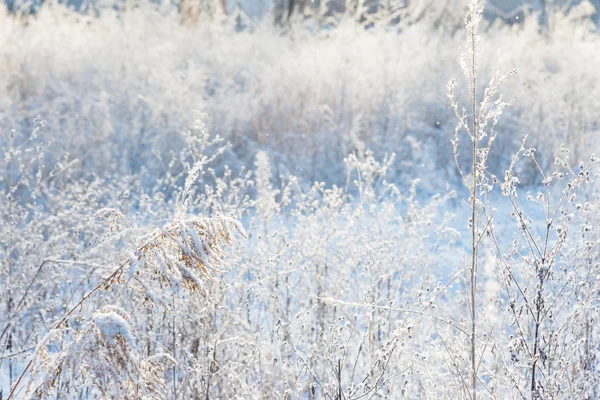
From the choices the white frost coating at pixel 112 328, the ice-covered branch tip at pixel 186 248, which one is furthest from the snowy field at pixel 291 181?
the white frost coating at pixel 112 328

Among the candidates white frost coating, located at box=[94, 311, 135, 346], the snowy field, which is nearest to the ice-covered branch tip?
the snowy field

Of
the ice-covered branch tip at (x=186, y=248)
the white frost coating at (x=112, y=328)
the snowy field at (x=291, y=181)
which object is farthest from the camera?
the snowy field at (x=291, y=181)

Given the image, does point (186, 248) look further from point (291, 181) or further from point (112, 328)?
point (291, 181)

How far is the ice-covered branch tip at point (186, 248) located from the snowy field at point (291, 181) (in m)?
0.01

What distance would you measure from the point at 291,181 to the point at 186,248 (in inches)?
75.7

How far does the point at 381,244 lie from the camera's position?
3.08m

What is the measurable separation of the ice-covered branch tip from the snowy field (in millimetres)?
11

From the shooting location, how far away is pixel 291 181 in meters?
3.51

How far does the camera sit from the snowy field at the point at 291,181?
2.68 meters

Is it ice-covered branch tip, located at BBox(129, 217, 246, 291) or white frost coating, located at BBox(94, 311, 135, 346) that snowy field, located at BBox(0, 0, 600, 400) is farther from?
white frost coating, located at BBox(94, 311, 135, 346)

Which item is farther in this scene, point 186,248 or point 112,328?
point 186,248

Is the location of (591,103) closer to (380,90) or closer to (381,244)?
(380,90)

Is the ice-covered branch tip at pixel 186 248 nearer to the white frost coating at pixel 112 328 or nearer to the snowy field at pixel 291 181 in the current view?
the snowy field at pixel 291 181

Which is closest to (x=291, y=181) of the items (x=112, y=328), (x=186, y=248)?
(x=186, y=248)
